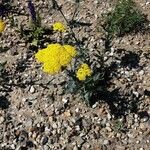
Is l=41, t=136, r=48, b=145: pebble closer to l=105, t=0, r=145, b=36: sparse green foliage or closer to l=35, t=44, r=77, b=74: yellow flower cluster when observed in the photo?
l=35, t=44, r=77, b=74: yellow flower cluster

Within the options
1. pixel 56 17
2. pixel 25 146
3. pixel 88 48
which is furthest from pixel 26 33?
pixel 25 146

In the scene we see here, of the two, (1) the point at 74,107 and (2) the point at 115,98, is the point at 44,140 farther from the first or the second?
(2) the point at 115,98

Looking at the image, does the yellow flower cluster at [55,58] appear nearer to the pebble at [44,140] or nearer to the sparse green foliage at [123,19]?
the pebble at [44,140]

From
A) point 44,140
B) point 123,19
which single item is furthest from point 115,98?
point 123,19

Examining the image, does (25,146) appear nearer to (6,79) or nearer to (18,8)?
(6,79)

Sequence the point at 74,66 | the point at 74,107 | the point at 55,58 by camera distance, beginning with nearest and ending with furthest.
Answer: the point at 55,58, the point at 74,66, the point at 74,107

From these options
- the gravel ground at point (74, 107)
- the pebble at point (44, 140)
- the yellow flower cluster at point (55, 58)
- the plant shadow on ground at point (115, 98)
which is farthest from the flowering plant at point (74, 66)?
the pebble at point (44, 140)

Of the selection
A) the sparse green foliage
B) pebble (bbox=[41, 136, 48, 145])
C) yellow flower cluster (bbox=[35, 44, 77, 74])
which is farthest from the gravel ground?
yellow flower cluster (bbox=[35, 44, 77, 74])
